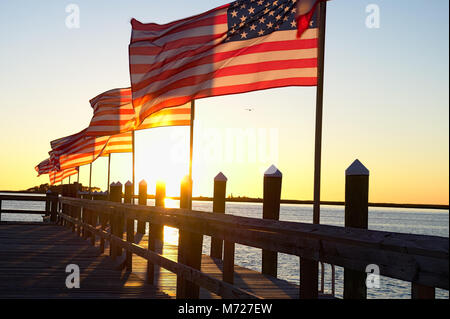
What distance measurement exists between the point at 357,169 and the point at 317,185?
16.6 inches

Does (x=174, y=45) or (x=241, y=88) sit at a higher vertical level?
(x=174, y=45)

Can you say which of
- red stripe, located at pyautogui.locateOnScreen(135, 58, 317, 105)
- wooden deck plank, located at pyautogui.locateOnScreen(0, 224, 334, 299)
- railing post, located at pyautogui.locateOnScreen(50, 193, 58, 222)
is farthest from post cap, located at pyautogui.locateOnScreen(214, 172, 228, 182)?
railing post, located at pyautogui.locateOnScreen(50, 193, 58, 222)

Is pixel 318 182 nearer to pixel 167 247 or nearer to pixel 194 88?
pixel 194 88

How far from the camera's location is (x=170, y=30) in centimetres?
1041

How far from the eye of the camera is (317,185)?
6164 millimetres

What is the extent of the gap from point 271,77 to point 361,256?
499cm

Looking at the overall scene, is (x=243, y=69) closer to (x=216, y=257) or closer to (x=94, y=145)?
(x=216, y=257)

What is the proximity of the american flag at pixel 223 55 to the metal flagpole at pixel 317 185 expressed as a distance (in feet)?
3.11

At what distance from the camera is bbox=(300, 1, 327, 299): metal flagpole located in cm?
466

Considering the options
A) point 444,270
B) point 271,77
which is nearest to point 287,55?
point 271,77

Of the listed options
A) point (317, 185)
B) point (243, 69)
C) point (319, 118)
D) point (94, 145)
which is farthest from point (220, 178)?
point (94, 145)

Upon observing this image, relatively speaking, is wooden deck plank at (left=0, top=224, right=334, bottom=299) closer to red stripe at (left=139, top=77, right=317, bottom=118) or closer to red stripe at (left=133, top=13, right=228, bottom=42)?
red stripe at (left=139, top=77, right=317, bottom=118)

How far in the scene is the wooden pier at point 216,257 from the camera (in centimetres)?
349

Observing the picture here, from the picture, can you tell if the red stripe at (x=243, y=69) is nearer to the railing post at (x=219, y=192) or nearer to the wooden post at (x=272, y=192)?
the wooden post at (x=272, y=192)
